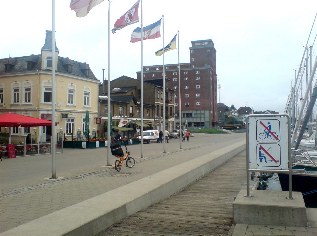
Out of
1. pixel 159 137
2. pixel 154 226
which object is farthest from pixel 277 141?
pixel 159 137

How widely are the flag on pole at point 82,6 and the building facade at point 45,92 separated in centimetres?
2698

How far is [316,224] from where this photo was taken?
297 inches

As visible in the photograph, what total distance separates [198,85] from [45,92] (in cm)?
8263

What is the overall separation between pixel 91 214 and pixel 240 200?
300 centimetres

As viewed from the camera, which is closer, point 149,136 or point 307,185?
point 307,185

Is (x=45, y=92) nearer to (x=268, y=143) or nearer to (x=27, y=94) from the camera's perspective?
(x=27, y=94)

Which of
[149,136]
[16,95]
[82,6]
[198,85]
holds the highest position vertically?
[198,85]

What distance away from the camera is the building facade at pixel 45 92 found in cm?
4431

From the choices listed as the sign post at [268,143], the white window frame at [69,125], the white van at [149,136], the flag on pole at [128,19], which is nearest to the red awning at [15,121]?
the flag on pole at [128,19]

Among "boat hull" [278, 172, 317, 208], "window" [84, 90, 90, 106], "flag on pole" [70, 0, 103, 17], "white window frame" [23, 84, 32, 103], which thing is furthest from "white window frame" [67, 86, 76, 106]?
"boat hull" [278, 172, 317, 208]

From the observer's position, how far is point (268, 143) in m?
8.77

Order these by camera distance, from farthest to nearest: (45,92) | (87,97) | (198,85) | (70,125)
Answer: (198,85) → (87,97) → (70,125) → (45,92)

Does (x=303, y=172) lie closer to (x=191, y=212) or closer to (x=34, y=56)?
(x=191, y=212)

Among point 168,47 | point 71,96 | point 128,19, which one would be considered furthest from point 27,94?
point 128,19
